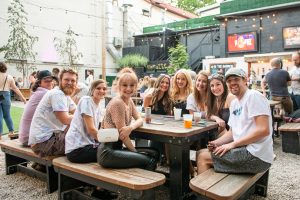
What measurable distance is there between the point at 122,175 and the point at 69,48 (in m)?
18.0

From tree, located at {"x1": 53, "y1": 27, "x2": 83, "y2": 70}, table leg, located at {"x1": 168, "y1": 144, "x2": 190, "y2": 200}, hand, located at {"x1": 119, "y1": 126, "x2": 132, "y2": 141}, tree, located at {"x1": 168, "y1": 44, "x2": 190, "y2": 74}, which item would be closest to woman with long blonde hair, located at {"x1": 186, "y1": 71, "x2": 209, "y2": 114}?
table leg, located at {"x1": 168, "y1": 144, "x2": 190, "y2": 200}

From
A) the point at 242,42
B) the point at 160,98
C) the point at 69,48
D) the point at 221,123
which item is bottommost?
the point at 221,123

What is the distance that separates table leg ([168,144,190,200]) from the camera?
9.39 feet

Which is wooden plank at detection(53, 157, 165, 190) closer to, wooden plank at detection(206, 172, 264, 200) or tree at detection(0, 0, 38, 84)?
wooden plank at detection(206, 172, 264, 200)

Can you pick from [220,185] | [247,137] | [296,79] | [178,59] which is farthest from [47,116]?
[178,59]

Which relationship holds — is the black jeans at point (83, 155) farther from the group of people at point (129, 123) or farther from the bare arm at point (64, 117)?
the bare arm at point (64, 117)

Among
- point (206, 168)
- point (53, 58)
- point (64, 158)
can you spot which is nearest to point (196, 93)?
point (206, 168)

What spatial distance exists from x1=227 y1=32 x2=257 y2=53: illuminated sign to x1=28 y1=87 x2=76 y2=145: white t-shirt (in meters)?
13.1

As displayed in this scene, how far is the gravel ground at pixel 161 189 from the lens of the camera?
10.7ft

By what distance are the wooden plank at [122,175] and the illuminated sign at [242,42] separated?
13525 mm

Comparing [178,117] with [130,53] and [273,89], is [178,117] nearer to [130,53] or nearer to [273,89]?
[273,89]

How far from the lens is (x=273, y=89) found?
251 inches

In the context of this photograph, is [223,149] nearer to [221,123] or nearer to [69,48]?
[221,123]

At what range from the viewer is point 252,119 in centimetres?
254
